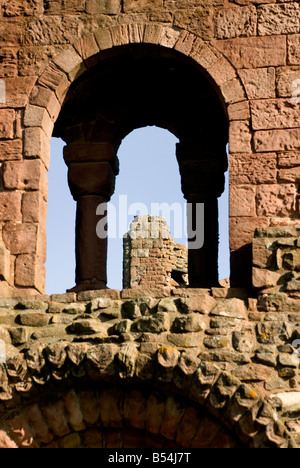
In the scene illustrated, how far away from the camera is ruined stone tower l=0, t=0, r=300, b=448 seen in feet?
28.4

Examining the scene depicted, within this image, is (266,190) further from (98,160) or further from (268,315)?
(98,160)

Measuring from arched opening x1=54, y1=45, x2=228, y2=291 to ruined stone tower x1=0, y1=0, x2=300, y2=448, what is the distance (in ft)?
0.05

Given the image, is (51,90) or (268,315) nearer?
(268,315)

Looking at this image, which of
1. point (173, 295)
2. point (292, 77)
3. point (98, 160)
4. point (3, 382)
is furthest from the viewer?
point (98, 160)

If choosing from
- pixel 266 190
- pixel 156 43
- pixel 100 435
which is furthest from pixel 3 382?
pixel 156 43

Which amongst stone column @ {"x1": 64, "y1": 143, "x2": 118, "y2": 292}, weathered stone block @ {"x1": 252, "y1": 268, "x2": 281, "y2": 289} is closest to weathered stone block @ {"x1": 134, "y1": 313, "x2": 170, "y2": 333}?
weathered stone block @ {"x1": 252, "y1": 268, "x2": 281, "y2": 289}

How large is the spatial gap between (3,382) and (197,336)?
1.57 m

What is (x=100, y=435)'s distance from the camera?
893 centimetres

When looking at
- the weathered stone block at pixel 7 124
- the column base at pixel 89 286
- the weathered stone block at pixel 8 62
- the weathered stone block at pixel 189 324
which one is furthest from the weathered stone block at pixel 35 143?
the weathered stone block at pixel 189 324

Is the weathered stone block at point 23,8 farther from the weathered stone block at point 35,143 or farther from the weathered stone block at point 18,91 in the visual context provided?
the weathered stone block at point 35,143

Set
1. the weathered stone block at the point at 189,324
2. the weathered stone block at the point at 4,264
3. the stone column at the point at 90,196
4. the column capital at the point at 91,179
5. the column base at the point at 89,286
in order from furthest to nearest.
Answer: the column capital at the point at 91,179, the stone column at the point at 90,196, the column base at the point at 89,286, the weathered stone block at the point at 4,264, the weathered stone block at the point at 189,324

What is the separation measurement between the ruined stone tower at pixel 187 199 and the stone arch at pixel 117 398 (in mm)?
11

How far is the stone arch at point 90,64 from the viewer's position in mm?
10164

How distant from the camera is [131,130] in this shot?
11609mm
